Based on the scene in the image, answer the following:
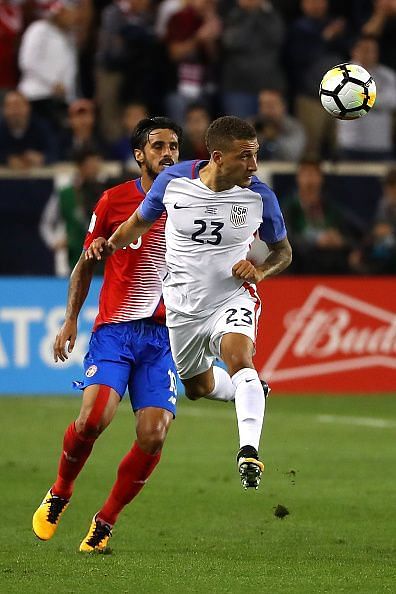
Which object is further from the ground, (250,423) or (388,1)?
(388,1)

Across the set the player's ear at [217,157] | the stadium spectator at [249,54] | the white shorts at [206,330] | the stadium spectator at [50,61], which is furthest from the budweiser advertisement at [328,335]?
the player's ear at [217,157]

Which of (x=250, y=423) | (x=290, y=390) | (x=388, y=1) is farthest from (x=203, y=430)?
(x=388, y=1)

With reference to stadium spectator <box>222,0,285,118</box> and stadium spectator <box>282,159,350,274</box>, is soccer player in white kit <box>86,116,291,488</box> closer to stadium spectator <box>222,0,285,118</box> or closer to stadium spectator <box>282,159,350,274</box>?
stadium spectator <box>282,159,350,274</box>

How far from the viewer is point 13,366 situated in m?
15.3

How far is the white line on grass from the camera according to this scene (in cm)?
1338

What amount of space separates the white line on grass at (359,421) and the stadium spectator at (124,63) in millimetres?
5498

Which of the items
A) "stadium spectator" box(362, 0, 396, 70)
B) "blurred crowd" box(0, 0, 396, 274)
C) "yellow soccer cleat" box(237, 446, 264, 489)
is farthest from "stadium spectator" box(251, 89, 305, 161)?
"yellow soccer cleat" box(237, 446, 264, 489)

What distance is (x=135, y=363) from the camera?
25.3 feet

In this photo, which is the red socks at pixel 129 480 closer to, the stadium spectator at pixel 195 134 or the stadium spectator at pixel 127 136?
the stadium spectator at pixel 195 134

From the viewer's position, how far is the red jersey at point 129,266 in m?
7.80

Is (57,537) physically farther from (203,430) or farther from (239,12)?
(239,12)

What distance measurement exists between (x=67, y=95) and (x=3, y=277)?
11.7 feet

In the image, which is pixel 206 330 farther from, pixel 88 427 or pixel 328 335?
pixel 328 335

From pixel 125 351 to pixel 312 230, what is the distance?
8.50 meters
